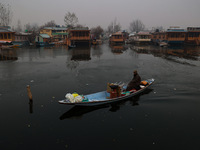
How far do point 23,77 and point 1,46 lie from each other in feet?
120

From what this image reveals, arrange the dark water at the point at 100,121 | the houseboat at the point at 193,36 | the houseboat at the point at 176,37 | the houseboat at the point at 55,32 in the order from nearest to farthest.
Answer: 1. the dark water at the point at 100,121
2. the houseboat at the point at 176,37
3. the houseboat at the point at 193,36
4. the houseboat at the point at 55,32

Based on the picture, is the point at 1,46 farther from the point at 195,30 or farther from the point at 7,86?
the point at 195,30

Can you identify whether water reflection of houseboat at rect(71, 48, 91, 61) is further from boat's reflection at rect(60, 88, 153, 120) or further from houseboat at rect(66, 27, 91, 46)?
houseboat at rect(66, 27, 91, 46)

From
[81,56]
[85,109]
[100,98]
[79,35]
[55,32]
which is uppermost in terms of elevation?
[55,32]

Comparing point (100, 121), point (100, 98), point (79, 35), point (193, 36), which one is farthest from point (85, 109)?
point (193, 36)

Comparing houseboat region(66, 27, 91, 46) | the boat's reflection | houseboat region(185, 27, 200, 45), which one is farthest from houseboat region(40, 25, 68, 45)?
the boat's reflection

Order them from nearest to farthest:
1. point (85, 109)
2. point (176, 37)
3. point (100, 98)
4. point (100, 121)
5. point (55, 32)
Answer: point (100, 121) → point (85, 109) → point (100, 98) → point (176, 37) → point (55, 32)

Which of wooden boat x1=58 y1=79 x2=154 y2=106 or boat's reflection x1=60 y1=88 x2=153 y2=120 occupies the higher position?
wooden boat x1=58 y1=79 x2=154 y2=106

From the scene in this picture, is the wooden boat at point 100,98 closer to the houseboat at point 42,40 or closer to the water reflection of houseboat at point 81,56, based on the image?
the water reflection of houseboat at point 81,56

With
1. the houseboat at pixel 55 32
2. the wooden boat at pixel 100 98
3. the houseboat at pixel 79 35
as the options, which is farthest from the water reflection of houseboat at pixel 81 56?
the houseboat at pixel 55 32

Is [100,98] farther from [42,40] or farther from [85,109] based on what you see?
[42,40]

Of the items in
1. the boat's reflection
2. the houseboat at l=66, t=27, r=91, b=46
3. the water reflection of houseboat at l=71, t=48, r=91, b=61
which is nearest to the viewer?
the boat's reflection

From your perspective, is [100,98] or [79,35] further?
[79,35]

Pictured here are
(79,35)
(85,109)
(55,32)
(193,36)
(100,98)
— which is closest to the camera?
(85,109)
